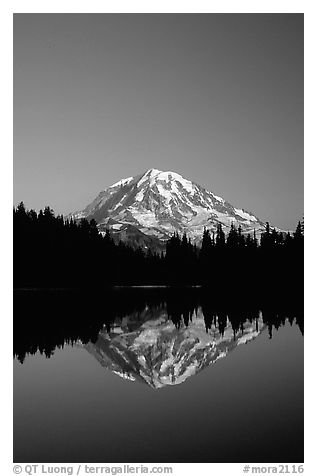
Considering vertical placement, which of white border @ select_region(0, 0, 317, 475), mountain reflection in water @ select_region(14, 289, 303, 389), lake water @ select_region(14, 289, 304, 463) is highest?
white border @ select_region(0, 0, 317, 475)

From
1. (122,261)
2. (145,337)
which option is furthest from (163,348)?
(122,261)

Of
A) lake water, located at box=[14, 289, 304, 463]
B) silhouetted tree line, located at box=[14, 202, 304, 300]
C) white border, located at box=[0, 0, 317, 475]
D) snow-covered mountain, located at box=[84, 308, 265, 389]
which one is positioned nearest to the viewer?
lake water, located at box=[14, 289, 304, 463]

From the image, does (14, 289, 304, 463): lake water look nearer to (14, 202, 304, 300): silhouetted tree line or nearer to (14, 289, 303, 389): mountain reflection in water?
(14, 289, 303, 389): mountain reflection in water

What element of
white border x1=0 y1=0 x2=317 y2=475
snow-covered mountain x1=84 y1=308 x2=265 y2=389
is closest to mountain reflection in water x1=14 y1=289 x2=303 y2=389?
snow-covered mountain x1=84 y1=308 x2=265 y2=389

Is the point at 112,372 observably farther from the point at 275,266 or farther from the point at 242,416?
the point at 275,266
